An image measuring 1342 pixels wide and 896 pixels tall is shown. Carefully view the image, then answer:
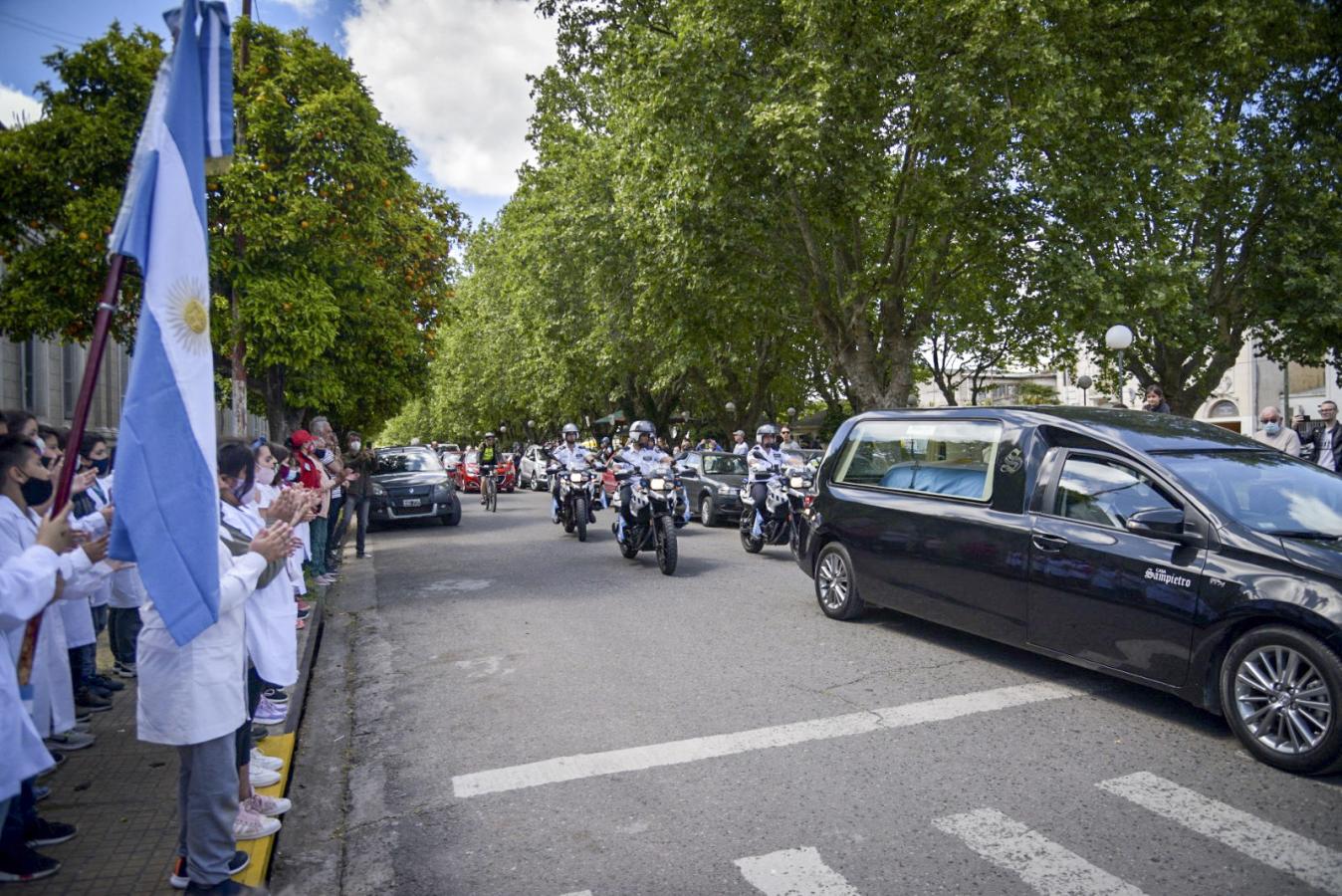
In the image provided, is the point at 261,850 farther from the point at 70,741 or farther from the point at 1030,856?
the point at 1030,856

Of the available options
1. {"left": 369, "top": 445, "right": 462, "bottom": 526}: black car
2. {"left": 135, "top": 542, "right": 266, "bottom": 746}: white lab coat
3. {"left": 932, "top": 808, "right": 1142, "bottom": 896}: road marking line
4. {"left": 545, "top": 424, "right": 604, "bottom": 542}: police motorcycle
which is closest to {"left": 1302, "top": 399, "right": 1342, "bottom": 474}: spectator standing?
{"left": 932, "top": 808, "right": 1142, "bottom": 896}: road marking line

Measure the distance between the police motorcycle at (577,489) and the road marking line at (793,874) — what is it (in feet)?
35.6

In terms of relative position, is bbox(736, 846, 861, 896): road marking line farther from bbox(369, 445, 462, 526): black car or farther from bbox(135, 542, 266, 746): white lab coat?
bbox(369, 445, 462, 526): black car

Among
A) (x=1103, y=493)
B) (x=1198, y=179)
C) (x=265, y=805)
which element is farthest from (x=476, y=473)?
(x=265, y=805)

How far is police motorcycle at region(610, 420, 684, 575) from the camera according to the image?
454 inches

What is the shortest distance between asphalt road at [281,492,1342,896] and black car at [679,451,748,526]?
31.9 feet

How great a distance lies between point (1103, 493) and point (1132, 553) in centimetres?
53

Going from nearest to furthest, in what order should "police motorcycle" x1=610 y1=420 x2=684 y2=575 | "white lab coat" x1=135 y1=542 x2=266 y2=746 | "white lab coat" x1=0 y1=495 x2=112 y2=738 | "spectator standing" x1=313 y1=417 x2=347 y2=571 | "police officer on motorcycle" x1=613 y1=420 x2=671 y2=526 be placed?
1. "white lab coat" x1=135 y1=542 x2=266 y2=746
2. "white lab coat" x1=0 y1=495 x2=112 y2=738
3. "spectator standing" x1=313 y1=417 x2=347 y2=571
4. "police motorcycle" x1=610 y1=420 x2=684 y2=575
5. "police officer on motorcycle" x1=613 y1=420 x2=671 y2=526

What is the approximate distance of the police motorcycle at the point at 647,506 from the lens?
1152 centimetres

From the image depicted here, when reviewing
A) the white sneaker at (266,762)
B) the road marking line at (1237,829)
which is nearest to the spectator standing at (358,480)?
the white sneaker at (266,762)

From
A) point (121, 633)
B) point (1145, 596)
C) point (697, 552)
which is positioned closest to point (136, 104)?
point (121, 633)

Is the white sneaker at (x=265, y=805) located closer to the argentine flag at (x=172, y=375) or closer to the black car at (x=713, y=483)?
the argentine flag at (x=172, y=375)

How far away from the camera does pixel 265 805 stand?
4383 mm

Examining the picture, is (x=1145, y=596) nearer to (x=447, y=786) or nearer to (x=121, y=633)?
(x=447, y=786)
